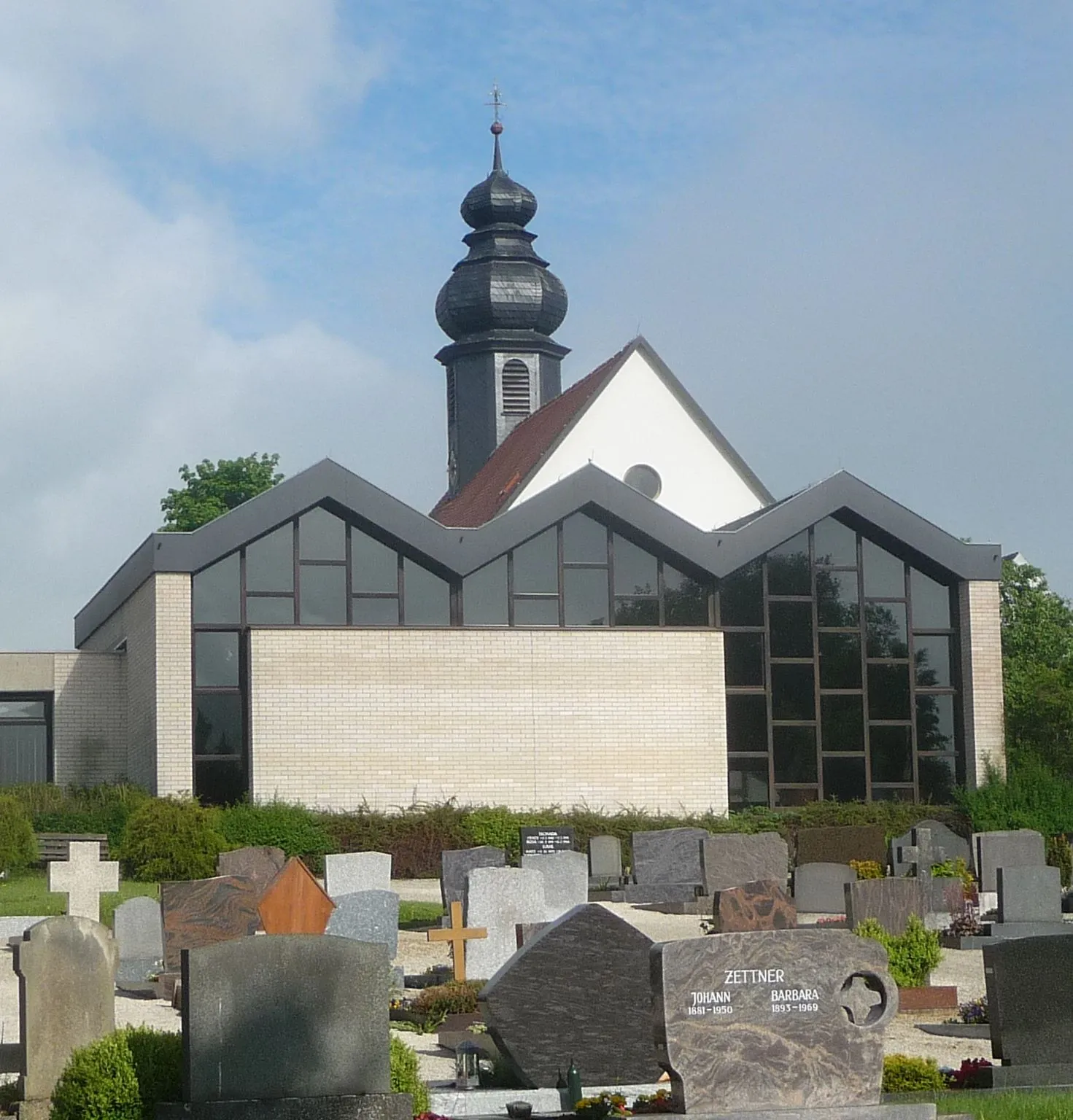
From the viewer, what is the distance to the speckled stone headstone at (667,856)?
2734 cm

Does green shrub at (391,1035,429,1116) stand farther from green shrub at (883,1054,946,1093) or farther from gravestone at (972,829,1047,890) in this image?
gravestone at (972,829,1047,890)

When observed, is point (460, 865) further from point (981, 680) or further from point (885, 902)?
point (981, 680)

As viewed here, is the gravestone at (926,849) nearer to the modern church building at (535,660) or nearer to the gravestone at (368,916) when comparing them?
the modern church building at (535,660)

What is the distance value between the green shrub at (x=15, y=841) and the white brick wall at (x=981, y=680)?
15866 millimetres

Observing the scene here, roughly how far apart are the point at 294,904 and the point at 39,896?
8152 mm

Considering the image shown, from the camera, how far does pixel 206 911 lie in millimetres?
18125

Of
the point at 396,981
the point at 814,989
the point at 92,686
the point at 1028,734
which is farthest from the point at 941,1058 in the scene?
the point at 1028,734

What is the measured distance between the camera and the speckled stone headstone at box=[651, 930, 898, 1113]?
34.3 ft

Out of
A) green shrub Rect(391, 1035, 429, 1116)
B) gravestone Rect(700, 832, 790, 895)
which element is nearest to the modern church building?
gravestone Rect(700, 832, 790, 895)

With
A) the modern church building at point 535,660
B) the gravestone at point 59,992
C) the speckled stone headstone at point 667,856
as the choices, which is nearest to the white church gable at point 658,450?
the modern church building at point 535,660

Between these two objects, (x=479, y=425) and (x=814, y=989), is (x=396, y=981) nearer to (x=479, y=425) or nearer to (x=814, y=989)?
(x=814, y=989)

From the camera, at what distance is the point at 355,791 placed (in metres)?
32.0

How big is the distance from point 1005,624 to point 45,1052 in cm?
4088

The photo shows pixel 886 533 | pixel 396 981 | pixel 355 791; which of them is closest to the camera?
pixel 396 981
